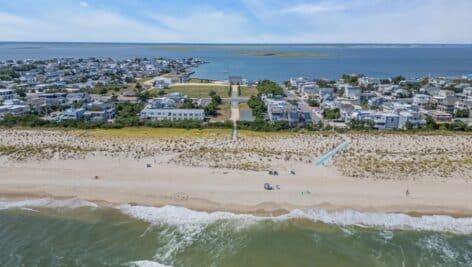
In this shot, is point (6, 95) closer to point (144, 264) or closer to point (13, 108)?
point (13, 108)

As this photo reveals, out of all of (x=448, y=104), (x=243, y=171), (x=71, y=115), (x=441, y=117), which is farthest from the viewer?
(x=448, y=104)

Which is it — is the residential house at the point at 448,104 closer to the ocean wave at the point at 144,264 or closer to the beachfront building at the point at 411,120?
the beachfront building at the point at 411,120

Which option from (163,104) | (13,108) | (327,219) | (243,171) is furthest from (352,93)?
(13,108)

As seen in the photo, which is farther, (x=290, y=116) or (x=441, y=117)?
(x=441, y=117)

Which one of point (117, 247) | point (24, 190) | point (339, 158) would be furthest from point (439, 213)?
point (24, 190)

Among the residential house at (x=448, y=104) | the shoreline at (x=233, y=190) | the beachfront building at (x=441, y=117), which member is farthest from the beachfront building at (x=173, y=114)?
the residential house at (x=448, y=104)

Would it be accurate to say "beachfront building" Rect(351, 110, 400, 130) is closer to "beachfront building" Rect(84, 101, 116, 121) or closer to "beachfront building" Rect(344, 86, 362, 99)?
"beachfront building" Rect(344, 86, 362, 99)

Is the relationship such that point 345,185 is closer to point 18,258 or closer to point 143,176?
point 143,176

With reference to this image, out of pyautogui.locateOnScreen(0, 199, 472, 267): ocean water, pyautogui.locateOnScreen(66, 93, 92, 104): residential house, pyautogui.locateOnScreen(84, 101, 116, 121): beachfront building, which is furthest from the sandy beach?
pyautogui.locateOnScreen(66, 93, 92, 104): residential house
